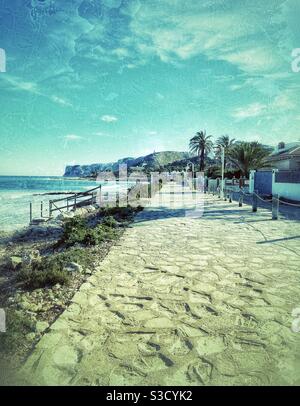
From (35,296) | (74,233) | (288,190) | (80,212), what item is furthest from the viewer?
(80,212)

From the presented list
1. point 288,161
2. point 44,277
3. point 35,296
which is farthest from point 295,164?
point 35,296

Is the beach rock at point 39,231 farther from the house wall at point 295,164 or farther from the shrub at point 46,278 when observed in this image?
the house wall at point 295,164

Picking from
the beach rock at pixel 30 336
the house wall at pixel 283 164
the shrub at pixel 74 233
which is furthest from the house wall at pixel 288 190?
the beach rock at pixel 30 336

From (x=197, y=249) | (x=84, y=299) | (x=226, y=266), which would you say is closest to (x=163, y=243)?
(x=197, y=249)

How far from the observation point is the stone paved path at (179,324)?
2.59 metres

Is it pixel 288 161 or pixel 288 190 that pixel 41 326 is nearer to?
pixel 288 190

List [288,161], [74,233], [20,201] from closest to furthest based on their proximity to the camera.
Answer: [74,233], [288,161], [20,201]

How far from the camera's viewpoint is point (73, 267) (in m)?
5.35

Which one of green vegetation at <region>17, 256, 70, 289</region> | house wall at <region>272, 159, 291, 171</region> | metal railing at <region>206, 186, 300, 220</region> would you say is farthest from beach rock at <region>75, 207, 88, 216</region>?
green vegetation at <region>17, 256, 70, 289</region>

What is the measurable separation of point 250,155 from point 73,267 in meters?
23.5

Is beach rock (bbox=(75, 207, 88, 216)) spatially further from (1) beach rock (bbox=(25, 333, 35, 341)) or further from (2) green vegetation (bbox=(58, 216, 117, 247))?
(1) beach rock (bbox=(25, 333, 35, 341))

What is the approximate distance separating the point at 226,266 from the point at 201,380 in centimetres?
322

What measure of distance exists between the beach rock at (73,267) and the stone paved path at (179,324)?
0.41 metres
